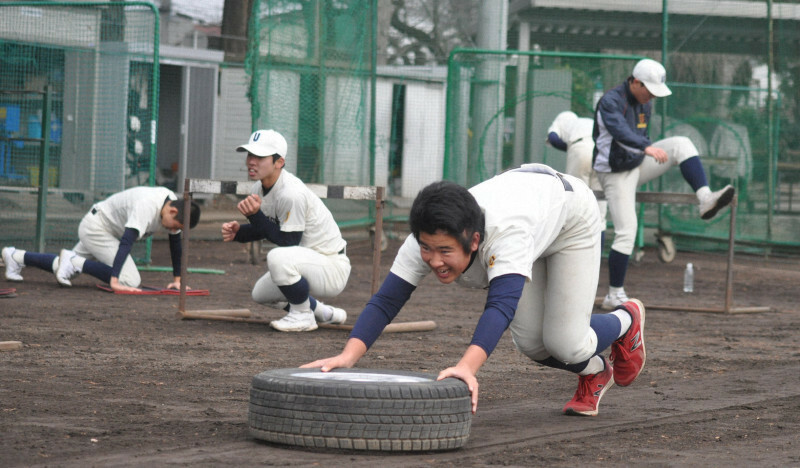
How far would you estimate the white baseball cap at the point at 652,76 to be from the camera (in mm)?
9266

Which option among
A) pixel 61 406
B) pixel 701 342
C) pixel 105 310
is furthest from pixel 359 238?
pixel 61 406

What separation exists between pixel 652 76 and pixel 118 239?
208 inches

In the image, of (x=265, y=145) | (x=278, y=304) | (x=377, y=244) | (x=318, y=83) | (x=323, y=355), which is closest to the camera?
(x=323, y=355)

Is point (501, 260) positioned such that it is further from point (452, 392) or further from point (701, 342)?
point (701, 342)

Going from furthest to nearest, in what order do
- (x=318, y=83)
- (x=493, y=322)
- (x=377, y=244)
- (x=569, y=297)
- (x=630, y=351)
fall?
(x=318, y=83), (x=377, y=244), (x=630, y=351), (x=569, y=297), (x=493, y=322)

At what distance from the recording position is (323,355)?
6.64m

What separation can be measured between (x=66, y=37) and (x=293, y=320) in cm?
637

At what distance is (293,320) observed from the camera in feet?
25.7

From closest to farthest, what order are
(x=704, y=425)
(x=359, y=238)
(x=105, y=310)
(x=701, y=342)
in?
(x=704, y=425) → (x=701, y=342) → (x=105, y=310) → (x=359, y=238)

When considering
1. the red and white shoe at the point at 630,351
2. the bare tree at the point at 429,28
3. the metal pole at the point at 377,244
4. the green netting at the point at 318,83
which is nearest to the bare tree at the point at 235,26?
the bare tree at the point at 429,28

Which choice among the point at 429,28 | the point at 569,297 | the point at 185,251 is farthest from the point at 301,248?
the point at 429,28

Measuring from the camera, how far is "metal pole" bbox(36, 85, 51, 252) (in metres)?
11.9

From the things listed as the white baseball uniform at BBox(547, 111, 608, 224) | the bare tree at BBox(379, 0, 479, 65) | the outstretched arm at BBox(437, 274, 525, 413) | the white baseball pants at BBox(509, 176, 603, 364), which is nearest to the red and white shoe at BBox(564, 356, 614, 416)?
the white baseball pants at BBox(509, 176, 603, 364)

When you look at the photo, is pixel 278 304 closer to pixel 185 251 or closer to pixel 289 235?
pixel 289 235
